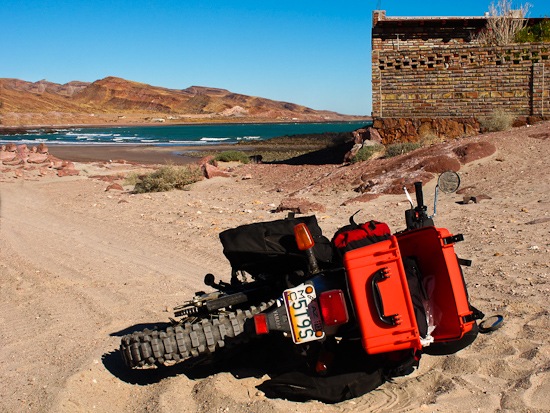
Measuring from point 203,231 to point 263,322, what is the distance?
6808 millimetres

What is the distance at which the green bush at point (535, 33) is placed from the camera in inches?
799

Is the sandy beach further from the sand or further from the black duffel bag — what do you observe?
the black duffel bag

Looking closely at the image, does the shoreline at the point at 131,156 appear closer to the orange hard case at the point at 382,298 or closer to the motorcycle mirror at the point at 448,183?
the motorcycle mirror at the point at 448,183

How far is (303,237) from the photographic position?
421 cm

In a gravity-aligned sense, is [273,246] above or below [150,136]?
below

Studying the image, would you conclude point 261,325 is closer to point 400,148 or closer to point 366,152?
point 400,148

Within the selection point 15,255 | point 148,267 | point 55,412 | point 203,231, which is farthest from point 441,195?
point 55,412

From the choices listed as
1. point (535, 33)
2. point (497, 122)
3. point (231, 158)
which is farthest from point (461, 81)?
point (231, 158)

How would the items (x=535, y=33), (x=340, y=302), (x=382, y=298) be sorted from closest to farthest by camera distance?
(x=382, y=298) < (x=340, y=302) < (x=535, y=33)

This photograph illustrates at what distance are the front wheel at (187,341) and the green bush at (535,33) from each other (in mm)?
18280

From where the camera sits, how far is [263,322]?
4.26 meters

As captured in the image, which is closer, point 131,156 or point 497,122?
point 497,122

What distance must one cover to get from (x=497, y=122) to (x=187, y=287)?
13084mm

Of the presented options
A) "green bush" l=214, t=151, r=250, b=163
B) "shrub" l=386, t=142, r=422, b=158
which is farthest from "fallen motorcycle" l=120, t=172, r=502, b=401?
"green bush" l=214, t=151, r=250, b=163
